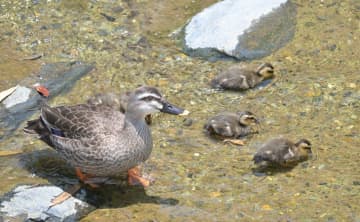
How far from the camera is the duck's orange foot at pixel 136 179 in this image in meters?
6.04

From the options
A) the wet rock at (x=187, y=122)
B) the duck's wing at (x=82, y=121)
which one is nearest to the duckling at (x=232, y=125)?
the wet rock at (x=187, y=122)

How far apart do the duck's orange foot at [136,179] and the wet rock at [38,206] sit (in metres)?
0.40

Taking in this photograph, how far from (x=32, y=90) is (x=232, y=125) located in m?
1.90

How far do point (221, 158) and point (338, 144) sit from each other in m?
0.92

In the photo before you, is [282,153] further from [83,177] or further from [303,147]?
[83,177]

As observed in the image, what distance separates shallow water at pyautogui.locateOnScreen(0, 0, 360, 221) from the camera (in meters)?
5.78

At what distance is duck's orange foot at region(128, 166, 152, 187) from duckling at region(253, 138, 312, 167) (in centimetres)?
82

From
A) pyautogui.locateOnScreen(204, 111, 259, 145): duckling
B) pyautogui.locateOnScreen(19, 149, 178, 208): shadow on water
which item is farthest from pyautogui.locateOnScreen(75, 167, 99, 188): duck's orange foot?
pyautogui.locateOnScreen(204, 111, 259, 145): duckling

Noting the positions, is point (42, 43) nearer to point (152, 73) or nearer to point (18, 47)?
point (18, 47)

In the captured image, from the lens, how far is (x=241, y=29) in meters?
7.87

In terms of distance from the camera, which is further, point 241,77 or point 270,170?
point 241,77

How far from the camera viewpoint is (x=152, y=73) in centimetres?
757

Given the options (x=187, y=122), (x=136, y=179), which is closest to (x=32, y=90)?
(x=187, y=122)

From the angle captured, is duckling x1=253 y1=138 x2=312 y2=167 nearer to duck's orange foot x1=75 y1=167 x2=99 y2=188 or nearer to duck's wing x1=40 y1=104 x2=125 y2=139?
duck's wing x1=40 y1=104 x2=125 y2=139
